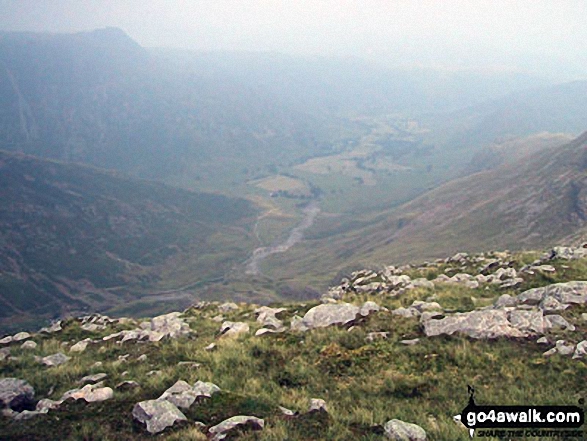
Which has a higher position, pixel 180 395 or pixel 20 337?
pixel 180 395

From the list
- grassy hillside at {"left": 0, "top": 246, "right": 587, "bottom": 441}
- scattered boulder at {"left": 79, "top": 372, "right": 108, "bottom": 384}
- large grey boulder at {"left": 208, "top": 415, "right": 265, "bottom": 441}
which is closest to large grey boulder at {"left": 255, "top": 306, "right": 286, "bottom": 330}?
grassy hillside at {"left": 0, "top": 246, "right": 587, "bottom": 441}

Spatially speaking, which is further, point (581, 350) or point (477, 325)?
point (477, 325)

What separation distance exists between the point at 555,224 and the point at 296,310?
18881 cm

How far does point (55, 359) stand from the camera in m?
25.2

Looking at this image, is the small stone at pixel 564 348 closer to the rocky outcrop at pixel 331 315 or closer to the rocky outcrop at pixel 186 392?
the rocky outcrop at pixel 331 315

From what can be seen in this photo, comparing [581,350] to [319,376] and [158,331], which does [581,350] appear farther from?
[158,331]

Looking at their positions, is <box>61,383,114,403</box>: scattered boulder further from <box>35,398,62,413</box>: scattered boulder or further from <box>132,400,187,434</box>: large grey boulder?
<box>132,400,187,434</box>: large grey boulder

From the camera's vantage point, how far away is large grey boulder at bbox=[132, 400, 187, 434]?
47.8ft

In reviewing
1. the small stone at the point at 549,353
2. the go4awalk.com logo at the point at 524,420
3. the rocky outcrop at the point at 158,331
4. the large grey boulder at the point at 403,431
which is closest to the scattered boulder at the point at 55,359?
the rocky outcrop at the point at 158,331

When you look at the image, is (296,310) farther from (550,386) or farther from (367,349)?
(550,386)

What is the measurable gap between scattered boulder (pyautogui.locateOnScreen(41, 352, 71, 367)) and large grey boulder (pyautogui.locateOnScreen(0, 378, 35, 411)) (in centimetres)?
454

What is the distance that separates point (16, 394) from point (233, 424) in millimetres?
10966

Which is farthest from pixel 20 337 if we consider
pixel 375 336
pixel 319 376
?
pixel 375 336

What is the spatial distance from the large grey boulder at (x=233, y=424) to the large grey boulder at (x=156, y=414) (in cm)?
161
